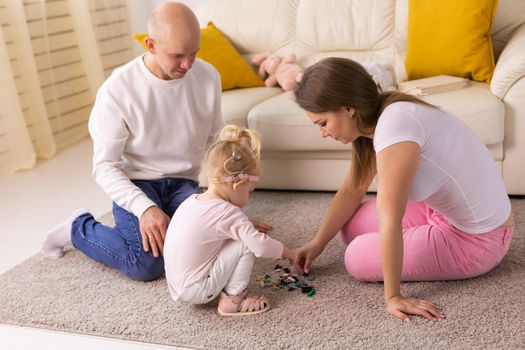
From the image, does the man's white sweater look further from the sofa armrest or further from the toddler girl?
the sofa armrest

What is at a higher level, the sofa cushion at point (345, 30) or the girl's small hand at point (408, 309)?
the sofa cushion at point (345, 30)

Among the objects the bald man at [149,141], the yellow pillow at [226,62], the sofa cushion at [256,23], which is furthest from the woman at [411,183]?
the sofa cushion at [256,23]

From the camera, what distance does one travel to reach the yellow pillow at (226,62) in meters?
3.36

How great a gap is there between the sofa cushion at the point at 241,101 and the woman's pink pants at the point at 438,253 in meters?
1.06

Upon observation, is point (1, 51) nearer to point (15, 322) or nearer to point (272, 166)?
point (272, 166)

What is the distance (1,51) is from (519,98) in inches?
107

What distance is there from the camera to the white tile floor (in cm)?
192

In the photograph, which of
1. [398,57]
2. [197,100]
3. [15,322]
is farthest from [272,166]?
[15,322]

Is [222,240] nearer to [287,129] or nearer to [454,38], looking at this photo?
[287,129]

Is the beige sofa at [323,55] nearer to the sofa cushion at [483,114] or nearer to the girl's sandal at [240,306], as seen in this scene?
the sofa cushion at [483,114]

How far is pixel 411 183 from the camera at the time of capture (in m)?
1.78

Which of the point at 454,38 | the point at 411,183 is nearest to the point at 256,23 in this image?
the point at 454,38

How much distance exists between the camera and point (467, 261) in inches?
78.3

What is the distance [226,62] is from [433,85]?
1.12m
